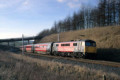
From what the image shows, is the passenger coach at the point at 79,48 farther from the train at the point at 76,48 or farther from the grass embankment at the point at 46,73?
the grass embankment at the point at 46,73

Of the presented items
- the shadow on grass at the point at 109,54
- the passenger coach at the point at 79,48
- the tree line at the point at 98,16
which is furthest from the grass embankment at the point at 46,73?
the tree line at the point at 98,16

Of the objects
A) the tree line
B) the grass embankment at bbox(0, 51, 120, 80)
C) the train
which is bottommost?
the grass embankment at bbox(0, 51, 120, 80)

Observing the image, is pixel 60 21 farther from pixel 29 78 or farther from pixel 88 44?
pixel 29 78

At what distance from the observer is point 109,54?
22.5 metres

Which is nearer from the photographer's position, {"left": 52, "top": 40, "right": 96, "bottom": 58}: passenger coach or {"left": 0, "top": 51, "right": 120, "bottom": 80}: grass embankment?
{"left": 0, "top": 51, "right": 120, "bottom": 80}: grass embankment

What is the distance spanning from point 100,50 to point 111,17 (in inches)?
982

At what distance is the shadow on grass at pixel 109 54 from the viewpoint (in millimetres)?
20625

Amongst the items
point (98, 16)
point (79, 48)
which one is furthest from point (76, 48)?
point (98, 16)

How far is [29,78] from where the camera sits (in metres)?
7.03

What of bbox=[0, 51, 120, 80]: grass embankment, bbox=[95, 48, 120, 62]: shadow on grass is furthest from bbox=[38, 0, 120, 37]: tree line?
bbox=[0, 51, 120, 80]: grass embankment

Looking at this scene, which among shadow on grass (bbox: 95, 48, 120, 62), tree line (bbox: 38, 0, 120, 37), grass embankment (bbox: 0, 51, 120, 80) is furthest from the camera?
tree line (bbox: 38, 0, 120, 37)

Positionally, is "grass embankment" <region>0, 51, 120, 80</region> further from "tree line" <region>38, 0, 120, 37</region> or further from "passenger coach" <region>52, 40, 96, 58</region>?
"tree line" <region>38, 0, 120, 37</region>

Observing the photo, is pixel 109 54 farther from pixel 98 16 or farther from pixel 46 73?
pixel 98 16

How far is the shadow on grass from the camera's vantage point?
20.6 meters
